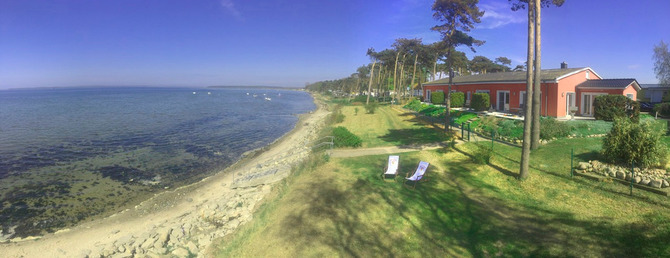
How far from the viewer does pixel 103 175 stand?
1900 cm

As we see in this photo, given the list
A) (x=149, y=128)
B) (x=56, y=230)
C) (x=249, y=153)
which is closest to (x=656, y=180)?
(x=56, y=230)

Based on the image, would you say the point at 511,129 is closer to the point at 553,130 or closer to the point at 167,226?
the point at 553,130

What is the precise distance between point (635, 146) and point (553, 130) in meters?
6.17

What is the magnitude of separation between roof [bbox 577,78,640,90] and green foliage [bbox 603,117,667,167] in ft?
42.0

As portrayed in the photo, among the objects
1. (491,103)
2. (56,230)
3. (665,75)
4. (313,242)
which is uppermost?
(665,75)

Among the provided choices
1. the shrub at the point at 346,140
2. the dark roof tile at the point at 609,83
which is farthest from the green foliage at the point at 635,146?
the dark roof tile at the point at 609,83

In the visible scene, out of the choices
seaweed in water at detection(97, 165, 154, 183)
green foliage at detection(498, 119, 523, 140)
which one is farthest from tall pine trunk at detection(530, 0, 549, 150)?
seaweed in water at detection(97, 165, 154, 183)

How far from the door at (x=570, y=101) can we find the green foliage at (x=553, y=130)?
710 centimetres

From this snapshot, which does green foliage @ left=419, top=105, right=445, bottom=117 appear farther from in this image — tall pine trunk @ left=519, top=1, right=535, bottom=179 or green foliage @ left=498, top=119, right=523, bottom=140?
tall pine trunk @ left=519, top=1, right=535, bottom=179

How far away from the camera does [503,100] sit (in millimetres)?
29016

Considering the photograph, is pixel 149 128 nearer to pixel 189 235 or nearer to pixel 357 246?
pixel 189 235

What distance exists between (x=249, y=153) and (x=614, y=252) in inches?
868

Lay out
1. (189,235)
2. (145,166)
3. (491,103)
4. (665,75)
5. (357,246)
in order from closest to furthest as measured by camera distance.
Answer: (357,246), (189,235), (145,166), (491,103), (665,75)

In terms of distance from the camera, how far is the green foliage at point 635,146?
11.2 metres
